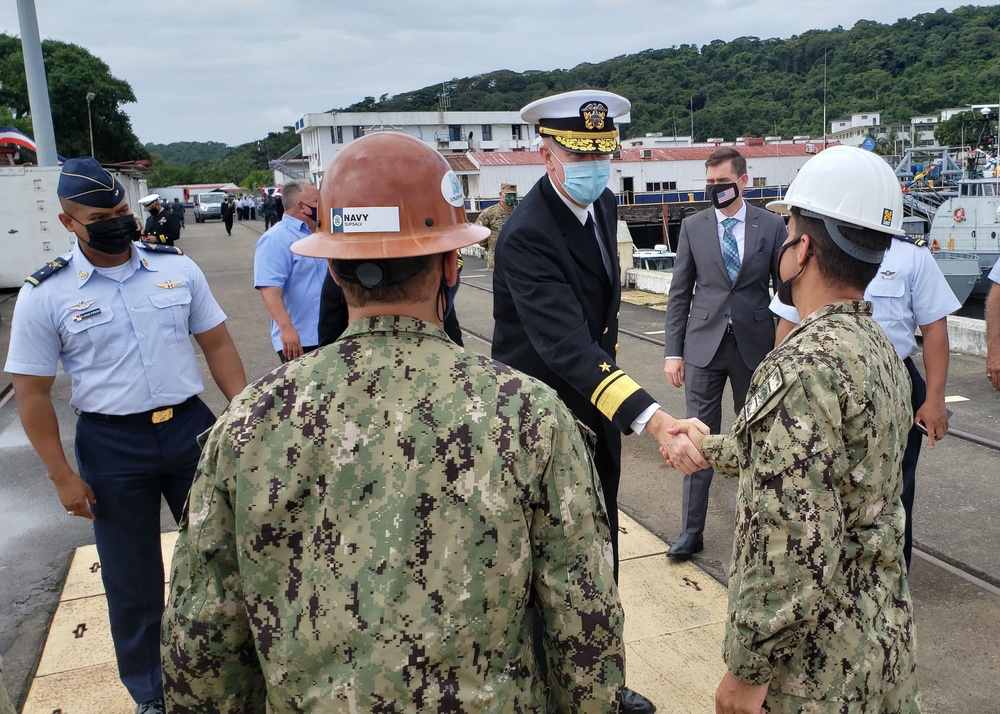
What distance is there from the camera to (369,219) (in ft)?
5.02

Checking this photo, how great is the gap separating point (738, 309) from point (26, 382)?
3403 millimetres

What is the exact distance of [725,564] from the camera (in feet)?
14.5

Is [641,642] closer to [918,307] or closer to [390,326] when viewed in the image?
[918,307]

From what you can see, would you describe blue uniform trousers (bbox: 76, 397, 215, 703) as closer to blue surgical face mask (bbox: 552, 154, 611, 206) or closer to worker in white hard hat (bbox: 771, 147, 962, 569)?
blue surgical face mask (bbox: 552, 154, 611, 206)

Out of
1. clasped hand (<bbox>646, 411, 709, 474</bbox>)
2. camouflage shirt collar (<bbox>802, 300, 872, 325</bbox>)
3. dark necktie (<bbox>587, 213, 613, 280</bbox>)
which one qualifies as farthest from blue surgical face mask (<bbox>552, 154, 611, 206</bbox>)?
camouflage shirt collar (<bbox>802, 300, 872, 325</bbox>)

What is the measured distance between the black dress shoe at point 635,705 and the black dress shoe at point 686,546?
1367 mm

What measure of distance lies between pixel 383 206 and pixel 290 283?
13.3 ft

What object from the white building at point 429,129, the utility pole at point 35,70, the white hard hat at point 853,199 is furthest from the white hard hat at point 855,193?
the white building at point 429,129

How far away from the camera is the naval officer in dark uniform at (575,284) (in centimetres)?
286

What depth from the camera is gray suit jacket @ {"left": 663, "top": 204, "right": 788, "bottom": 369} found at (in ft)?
14.5

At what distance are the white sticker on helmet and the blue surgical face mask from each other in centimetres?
135

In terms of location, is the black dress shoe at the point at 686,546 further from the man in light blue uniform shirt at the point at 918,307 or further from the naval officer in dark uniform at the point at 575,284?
the naval officer in dark uniform at the point at 575,284

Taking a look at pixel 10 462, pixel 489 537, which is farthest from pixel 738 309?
pixel 10 462

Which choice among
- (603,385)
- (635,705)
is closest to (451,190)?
(603,385)
